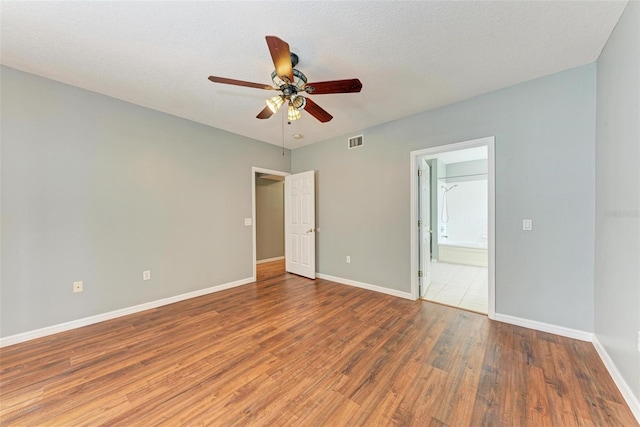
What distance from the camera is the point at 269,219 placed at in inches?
254

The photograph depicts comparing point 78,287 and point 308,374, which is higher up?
point 78,287

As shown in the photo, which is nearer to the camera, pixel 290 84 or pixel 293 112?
pixel 290 84

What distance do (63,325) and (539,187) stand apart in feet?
17.5

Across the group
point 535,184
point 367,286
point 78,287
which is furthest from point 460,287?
point 78,287

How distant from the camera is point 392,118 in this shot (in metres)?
3.45

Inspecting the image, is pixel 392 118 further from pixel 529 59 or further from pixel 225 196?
pixel 225 196

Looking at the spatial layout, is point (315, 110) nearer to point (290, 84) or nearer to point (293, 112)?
point (293, 112)

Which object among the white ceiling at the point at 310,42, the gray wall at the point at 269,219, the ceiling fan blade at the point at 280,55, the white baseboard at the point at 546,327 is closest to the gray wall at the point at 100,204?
the white ceiling at the point at 310,42

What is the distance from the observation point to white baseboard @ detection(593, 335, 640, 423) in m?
1.43

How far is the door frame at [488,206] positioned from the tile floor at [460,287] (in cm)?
34

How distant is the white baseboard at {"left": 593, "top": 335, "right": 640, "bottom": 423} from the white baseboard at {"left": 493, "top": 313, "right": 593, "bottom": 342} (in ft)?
0.38

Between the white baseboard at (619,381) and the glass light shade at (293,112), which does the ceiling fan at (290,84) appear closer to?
the glass light shade at (293,112)

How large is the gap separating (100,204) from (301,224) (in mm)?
2988

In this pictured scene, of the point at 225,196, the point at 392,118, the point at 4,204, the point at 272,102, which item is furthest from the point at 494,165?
the point at 4,204
